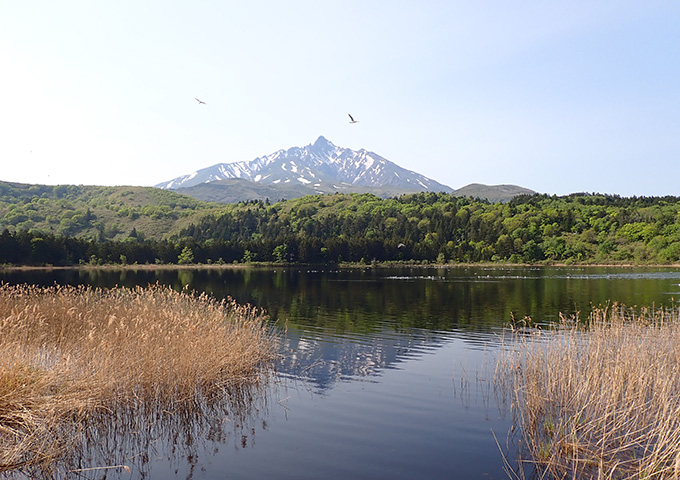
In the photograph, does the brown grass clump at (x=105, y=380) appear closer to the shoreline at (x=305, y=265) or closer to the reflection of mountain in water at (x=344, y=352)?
the reflection of mountain in water at (x=344, y=352)

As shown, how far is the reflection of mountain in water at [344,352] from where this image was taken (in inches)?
971

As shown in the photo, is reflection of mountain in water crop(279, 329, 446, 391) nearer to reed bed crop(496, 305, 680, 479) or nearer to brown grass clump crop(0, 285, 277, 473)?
brown grass clump crop(0, 285, 277, 473)

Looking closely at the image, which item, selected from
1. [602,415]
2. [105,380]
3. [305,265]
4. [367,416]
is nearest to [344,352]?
[367,416]

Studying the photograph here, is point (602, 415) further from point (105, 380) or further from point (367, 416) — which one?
point (105, 380)

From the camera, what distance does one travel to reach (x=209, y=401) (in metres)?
19.1

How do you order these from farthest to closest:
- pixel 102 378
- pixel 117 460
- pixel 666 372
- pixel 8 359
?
1. pixel 666 372
2. pixel 102 378
3. pixel 8 359
4. pixel 117 460

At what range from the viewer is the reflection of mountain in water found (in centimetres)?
2466

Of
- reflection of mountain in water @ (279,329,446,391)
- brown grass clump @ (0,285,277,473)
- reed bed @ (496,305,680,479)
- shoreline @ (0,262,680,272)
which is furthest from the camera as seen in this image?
shoreline @ (0,262,680,272)

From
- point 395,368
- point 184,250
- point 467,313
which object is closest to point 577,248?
point 184,250

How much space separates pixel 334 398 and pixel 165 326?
7.50 metres

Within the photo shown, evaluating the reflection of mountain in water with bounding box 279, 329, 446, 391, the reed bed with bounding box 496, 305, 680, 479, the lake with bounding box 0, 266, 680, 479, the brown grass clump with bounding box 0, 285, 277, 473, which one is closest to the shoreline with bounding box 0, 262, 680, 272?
the reflection of mountain in water with bounding box 279, 329, 446, 391

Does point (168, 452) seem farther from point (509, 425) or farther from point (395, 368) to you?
point (395, 368)

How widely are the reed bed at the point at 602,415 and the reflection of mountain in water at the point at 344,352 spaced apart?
21.3 feet

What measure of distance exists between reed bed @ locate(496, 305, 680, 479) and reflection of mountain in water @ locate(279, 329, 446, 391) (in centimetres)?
650
